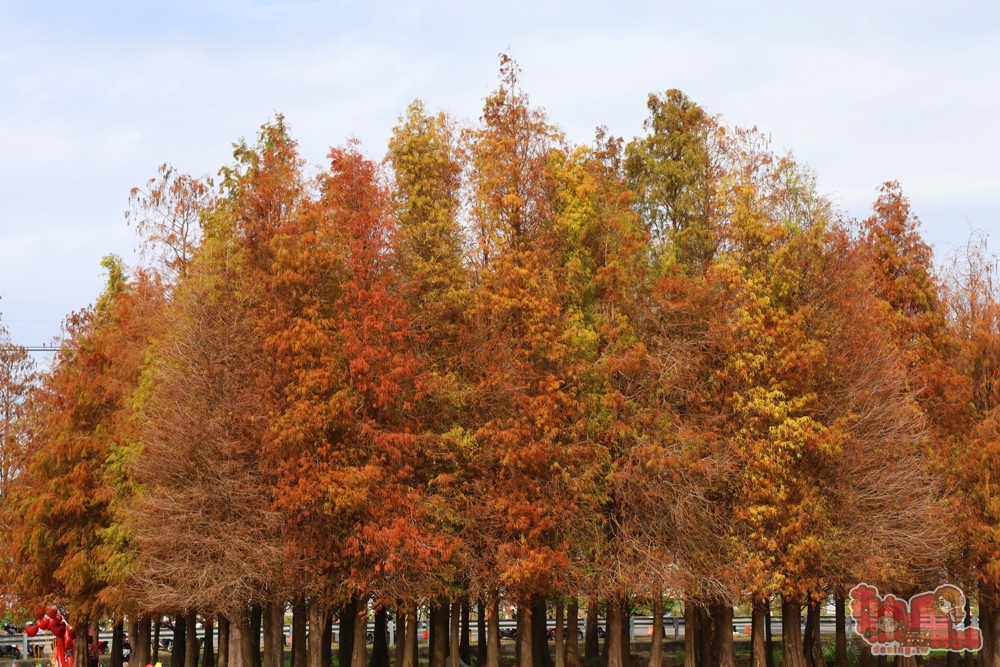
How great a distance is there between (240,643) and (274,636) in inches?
38.7

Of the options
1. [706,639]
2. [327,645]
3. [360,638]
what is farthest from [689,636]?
[327,645]

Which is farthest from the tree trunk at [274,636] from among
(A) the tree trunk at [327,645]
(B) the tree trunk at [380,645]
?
(B) the tree trunk at [380,645]

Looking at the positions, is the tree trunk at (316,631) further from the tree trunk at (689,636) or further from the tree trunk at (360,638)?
the tree trunk at (689,636)

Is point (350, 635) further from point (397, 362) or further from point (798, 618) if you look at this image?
point (798, 618)

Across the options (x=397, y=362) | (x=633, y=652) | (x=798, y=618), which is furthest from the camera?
(x=633, y=652)

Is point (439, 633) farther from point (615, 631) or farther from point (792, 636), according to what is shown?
point (792, 636)

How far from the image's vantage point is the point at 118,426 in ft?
113

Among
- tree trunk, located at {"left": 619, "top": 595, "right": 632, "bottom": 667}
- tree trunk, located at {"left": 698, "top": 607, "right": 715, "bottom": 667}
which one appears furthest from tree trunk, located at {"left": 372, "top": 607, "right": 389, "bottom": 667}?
tree trunk, located at {"left": 698, "top": 607, "right": 715, "bottom": 667}

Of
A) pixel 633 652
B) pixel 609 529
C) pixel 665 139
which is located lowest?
pixel 633 652

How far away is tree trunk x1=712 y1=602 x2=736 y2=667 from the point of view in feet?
99.6

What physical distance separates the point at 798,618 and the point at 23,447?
2679cm

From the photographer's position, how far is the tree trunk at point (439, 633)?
3116cm

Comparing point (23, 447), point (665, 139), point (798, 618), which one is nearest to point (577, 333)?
point (665, 139)

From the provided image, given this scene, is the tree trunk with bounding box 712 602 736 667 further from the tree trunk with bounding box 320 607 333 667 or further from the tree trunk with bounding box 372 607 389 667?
the tree trunk with bounding box 320 607 333 667
